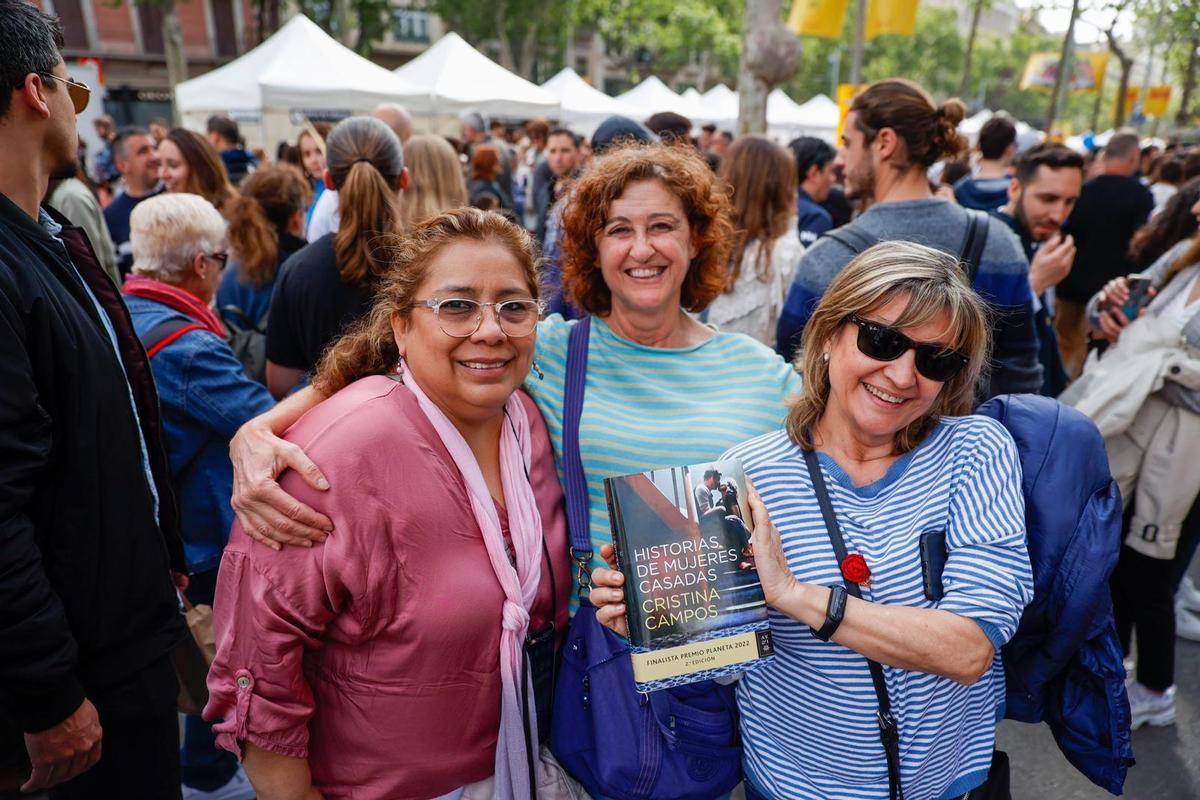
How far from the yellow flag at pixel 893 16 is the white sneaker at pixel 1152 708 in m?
10.9

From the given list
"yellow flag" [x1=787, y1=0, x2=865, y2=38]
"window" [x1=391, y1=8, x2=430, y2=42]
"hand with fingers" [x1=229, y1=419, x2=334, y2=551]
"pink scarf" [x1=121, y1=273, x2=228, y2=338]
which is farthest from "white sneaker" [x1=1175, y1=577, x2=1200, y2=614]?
"window" [x1=391, y1=8, x2=430, y2=42]

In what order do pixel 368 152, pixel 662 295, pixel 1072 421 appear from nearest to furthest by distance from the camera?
pixel 1072 421
pixel 662 295
pixel 368 152

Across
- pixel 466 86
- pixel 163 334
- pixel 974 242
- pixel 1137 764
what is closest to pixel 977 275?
pixel 974 242

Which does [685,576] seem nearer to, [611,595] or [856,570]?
[611,595]

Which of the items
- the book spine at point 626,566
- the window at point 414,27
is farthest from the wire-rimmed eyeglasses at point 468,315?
the window at point 414,27

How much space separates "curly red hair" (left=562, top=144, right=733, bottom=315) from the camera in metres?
2.17

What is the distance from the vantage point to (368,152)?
11.3ft

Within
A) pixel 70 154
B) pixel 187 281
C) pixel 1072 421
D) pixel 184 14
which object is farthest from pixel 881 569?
pixel 184 14

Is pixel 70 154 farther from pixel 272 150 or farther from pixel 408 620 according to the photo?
pixel 272 150

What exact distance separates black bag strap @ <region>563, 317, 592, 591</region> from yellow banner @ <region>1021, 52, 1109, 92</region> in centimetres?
3543

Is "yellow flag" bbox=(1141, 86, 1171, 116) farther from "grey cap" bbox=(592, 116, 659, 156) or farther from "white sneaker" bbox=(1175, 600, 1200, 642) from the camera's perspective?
"grey cap" bbox=(592, 116, 659, 156)

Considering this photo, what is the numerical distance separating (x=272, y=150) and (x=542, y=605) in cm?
1493

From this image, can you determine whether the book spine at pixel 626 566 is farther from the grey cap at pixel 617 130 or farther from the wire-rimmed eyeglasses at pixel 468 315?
the grey cap at pixel 617 130

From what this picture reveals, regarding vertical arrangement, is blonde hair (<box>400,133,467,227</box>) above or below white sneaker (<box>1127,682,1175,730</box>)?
above
